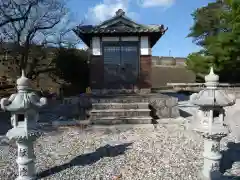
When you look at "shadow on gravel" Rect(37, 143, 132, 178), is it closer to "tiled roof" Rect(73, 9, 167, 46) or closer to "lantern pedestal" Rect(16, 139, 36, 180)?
"lantern pedestal" Rect(16, 139, 36, 180)

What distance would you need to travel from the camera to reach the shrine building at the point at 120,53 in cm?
973

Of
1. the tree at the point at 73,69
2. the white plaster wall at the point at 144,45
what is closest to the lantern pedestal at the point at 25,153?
the white plaster wall at the point at 144,45

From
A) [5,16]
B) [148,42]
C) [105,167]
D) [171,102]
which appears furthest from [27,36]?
[105,167]

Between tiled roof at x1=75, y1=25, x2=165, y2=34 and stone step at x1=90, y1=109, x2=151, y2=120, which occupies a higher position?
tiled roof at x1=75, y1=25, x2=165, y2=34

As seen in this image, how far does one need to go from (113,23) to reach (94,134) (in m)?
5.07

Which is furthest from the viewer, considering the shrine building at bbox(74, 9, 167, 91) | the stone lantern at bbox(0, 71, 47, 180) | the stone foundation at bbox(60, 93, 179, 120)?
the shrine building at bbox(74, 9, 167, 91)

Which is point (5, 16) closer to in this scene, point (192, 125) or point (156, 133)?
point (156, 133)

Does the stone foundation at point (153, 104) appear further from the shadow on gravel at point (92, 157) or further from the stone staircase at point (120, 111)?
the shadow on gravel at point (92, 157)

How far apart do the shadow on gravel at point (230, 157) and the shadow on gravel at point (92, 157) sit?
187 centimetres

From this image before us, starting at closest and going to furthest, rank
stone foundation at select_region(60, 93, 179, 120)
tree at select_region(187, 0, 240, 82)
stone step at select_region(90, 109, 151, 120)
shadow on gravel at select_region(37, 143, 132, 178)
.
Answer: shadow on gravel at select_region(37, 143, 132, 178)
stone step at select_region(90, 109, 151, 120)
stone foundation at select_region(60, 93, 179, 120)
tree at select_region(187, 0, 240, 82)

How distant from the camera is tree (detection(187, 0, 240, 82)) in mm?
16188

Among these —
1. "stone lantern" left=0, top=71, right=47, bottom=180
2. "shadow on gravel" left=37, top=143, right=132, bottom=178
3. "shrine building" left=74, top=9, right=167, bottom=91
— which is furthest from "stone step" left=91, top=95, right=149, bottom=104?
"stone lantern" left=0, top=71, right=47, bottom=180

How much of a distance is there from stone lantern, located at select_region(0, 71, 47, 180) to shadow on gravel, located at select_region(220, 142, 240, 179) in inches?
117

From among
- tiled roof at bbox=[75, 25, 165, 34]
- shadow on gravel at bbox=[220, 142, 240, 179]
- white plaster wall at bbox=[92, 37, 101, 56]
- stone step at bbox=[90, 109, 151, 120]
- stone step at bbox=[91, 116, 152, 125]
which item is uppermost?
tiled roof at bbox=[75, 25, 165, 34]
